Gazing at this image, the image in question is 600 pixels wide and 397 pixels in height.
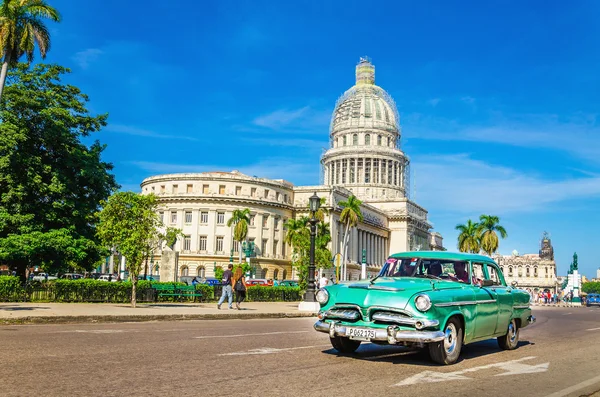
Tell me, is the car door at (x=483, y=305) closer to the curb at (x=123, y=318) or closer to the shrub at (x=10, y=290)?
the curb at (x=123, y=318)

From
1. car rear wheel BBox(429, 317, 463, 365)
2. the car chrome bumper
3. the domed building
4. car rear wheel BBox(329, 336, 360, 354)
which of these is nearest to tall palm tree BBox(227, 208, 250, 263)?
the domed building

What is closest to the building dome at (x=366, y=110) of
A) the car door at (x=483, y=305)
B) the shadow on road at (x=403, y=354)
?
the shadow on road at (x=403, y=354)

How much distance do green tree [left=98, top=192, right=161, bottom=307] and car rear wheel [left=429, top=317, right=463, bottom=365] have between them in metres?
17.5

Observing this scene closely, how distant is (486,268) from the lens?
1037cm

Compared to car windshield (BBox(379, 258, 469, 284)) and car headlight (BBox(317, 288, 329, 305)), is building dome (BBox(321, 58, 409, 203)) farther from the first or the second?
Result: car headlight (BBox(317, 288, 329, 305))

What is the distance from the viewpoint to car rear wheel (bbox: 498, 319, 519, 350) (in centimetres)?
1088

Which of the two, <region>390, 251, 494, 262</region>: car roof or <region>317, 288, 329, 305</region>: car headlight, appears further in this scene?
<region>390, 251, 494, 262</region>: car roof

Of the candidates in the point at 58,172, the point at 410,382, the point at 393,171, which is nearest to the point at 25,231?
the point at 58,172

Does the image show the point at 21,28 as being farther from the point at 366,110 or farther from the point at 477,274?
the point at 366,110

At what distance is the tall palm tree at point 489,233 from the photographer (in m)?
82.2

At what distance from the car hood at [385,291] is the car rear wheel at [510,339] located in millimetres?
2535

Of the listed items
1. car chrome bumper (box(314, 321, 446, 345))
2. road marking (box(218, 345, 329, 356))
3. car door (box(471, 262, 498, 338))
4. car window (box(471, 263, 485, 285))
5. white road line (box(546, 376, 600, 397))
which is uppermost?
car window (box(471, 263, 485, 285))

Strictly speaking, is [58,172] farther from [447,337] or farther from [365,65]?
[365,65]

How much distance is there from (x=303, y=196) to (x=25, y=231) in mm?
69205
